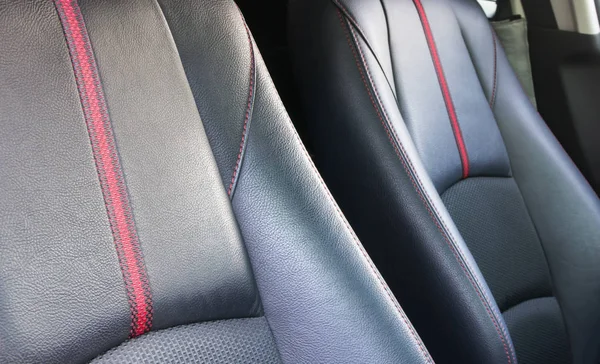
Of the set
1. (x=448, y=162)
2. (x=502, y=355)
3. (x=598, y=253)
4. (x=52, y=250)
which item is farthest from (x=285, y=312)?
(x=598, y=253)

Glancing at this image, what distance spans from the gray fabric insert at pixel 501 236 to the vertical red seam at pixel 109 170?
27.3 inches

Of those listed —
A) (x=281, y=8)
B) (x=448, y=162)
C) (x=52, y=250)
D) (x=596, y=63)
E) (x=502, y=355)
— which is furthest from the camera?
(x=596, y=63)

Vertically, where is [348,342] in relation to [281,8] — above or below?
below

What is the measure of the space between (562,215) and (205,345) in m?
0.89

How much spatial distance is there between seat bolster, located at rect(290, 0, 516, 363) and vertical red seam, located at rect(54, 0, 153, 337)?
1.67 feet

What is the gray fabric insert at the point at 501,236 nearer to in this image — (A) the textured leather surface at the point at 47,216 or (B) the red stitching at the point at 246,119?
(B) the red stitching at the point at 246,119

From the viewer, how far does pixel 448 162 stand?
118 centimetres

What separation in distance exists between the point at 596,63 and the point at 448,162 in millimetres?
607

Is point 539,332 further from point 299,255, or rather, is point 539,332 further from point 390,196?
point 299,255

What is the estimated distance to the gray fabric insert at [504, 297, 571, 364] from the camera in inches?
46.8

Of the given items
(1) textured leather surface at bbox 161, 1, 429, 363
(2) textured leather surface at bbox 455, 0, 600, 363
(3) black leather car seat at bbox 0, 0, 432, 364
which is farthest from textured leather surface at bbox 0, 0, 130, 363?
(2) textured leather surface at bbox 455, 0, 600, 363

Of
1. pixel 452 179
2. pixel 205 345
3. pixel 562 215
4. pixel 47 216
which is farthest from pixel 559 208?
pixel 47 216

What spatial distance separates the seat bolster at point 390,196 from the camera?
985 millimetres

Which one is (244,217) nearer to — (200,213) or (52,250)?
(200,213)
